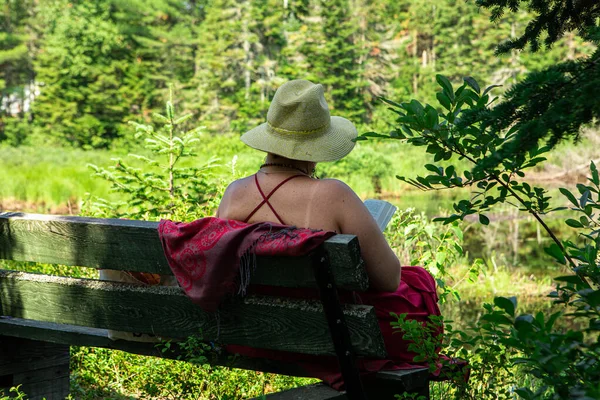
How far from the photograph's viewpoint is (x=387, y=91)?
122 feet

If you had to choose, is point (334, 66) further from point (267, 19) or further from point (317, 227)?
point (317, 227)

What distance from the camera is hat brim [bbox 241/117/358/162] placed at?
8.44 feet

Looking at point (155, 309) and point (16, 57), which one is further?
point (16, 57)

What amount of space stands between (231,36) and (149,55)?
20.0 ft

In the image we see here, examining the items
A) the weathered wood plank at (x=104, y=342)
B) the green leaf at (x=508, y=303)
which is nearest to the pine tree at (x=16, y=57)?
the weathered wood plank at (x=104, y=342)

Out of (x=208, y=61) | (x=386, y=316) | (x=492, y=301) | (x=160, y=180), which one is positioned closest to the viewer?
(x=386, y=316)

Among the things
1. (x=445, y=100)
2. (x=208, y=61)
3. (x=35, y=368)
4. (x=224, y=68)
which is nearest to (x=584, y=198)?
(x=445, y=100)

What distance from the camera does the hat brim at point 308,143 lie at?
2.57 meters

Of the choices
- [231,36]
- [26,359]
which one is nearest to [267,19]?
[231,36]

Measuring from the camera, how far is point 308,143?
2.62m

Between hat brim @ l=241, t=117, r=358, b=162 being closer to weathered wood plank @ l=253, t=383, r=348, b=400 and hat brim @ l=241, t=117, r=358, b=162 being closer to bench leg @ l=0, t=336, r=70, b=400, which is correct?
weathered wood plank @ l=253, t=383, r=348, b=400

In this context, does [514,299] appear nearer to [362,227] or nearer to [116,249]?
[362,227]

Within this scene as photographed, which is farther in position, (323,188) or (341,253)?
(323,188)

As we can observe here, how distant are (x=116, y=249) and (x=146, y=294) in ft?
0.57
